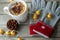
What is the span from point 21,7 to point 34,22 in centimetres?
12

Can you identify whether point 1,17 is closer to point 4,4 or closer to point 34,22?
point 4,4

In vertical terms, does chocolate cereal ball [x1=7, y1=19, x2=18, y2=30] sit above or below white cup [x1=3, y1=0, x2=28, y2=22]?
below

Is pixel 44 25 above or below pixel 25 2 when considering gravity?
below

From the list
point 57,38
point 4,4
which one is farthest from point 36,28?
point 4,4

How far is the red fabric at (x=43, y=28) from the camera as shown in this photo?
4.00 ft

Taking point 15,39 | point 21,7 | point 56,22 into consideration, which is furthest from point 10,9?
point 56,22

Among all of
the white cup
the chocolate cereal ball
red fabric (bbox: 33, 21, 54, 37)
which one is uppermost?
the white cup

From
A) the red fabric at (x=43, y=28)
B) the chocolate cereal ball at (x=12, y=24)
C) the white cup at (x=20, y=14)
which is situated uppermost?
the white cup at (x=20, y=14)

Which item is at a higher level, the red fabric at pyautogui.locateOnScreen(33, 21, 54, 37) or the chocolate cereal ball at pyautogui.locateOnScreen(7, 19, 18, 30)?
the chocolate cereal ball at pyautogui.locateOnScreen(7, 19, 18, 30)

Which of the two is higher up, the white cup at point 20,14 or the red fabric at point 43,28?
the white cup at point 20,14

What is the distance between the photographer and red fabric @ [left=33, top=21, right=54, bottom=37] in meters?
1.22

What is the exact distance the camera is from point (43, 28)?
1232mm

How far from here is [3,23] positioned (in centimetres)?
127

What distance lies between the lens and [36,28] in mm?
1231
